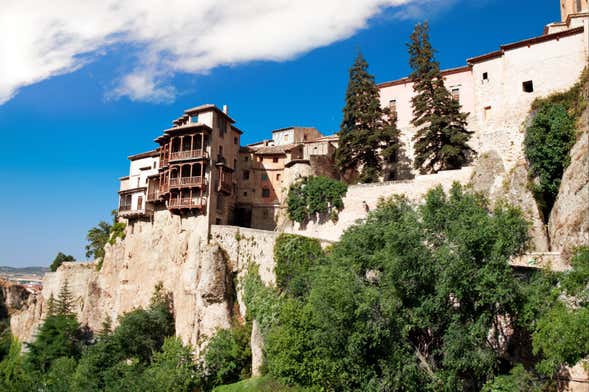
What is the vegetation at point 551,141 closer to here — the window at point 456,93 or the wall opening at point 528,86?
the wall opening at point 528,86

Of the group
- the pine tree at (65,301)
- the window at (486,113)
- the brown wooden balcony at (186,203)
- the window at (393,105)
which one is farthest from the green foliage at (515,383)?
the pine tree at (65,301)

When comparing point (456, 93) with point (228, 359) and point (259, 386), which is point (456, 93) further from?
point (259, 386)

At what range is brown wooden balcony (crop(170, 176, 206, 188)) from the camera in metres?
43.0

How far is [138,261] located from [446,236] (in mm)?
34013

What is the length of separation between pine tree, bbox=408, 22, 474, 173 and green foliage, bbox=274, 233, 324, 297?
11149 mm

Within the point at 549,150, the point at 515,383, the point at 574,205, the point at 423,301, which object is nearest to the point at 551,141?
the point at 549,150

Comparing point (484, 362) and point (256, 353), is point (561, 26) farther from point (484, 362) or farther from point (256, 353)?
point (256, 353)

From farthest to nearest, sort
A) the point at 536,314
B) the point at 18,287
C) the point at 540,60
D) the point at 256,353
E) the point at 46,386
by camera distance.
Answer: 1. the point at 18,287
2. the point at 46,386
3. the point at 540,60
4. the point at 256,353
5. the point at 536,314

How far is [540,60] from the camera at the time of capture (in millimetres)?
35594

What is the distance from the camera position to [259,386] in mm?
29250

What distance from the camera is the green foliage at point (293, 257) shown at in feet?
110

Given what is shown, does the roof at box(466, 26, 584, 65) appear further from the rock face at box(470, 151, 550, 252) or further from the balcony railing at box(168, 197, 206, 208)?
the balcony railing at box(168, 197, 206, 208)

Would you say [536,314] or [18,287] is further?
[18,287]

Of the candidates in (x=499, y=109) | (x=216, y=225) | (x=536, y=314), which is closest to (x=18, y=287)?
(x=216, y=225)
